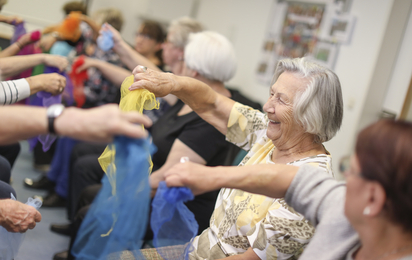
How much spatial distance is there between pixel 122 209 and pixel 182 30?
6.61ft

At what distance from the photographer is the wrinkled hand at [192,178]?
91 cm

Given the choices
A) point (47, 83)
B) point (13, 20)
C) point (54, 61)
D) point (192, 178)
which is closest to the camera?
point (192, 178)

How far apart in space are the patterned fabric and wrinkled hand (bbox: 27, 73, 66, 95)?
83 cm

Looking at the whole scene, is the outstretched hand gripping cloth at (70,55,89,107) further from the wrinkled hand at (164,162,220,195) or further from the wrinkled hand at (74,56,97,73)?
the wrinkled hand at (164,162,220,195)

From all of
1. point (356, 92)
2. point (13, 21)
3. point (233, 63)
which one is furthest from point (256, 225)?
point (356, 92)

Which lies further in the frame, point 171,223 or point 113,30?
point 113,30

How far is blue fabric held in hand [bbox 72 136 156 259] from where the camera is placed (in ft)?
2.83

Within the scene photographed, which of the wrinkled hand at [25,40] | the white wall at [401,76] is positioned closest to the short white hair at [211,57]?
the wrinkled hand at [25,40]

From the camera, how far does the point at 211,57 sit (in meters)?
2.05

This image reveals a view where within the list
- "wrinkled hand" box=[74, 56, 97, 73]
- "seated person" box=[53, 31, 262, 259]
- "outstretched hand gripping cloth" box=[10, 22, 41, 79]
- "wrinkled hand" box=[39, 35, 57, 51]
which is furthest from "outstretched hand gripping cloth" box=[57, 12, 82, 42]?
"seated person" box=[53, 31, 262, 259]

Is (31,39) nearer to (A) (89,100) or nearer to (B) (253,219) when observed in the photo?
(A) (89,100)

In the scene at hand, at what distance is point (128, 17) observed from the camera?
5.28m

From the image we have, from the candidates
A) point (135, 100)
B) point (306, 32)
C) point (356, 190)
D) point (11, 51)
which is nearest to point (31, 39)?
point (11, 51)

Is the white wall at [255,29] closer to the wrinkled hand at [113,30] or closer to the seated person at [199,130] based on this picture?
the seated person at [199,130]
